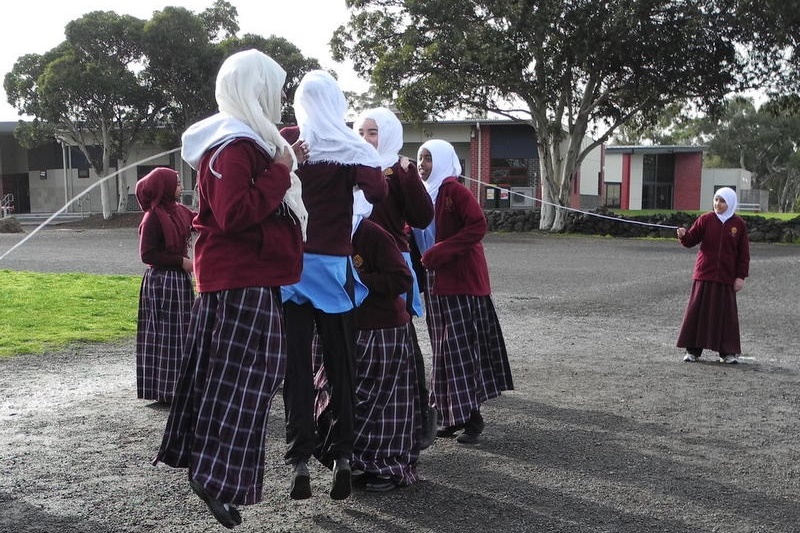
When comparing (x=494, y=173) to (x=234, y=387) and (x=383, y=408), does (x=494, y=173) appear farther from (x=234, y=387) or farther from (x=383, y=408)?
(x=234, y=387)

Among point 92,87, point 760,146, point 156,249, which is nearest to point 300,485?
point 156,249

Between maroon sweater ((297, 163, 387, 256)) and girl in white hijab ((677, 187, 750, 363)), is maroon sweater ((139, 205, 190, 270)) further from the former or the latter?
girl in white hijab ((677, 187, 750, 363))

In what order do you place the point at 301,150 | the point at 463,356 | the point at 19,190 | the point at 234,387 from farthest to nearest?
the point at 19,190
the point at 463,356
the point at 301,150
the point at 234,387

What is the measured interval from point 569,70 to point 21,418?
79.2 feet

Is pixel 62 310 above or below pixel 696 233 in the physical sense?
below

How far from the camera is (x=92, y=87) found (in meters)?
34.4

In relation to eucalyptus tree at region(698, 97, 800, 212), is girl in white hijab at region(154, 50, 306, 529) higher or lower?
lower

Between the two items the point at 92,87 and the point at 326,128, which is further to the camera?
the point at 92,87

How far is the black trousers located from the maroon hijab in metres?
2.42

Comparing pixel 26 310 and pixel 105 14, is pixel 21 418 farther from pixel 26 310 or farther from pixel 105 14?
pixel 105 14

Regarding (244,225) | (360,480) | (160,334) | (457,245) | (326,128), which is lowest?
(360,480)

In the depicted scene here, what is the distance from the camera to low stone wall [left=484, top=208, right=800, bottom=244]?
2725cm

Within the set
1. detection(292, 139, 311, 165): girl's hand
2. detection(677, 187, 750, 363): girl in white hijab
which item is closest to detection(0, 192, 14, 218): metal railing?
detection(677, 187, 750, 363): girl in white hijab

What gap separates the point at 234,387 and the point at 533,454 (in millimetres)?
2139
